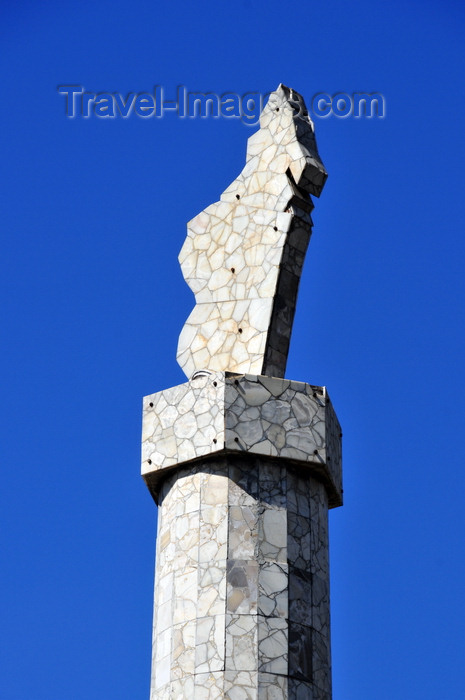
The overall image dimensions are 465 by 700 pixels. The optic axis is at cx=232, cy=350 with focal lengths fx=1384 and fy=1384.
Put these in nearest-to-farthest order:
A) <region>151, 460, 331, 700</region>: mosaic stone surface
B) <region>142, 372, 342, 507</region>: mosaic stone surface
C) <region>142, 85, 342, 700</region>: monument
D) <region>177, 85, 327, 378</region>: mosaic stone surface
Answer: <region>151, 460, 331, 700</region>: mosaic stone surface
<region>142, 85, 342, 700</region>: monument
<region>142, 372, 342, 507</region>: mosaic stone surface
<region>177, 85, 327, 378</region>: mosaic stone surface

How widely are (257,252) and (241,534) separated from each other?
11.8 ft

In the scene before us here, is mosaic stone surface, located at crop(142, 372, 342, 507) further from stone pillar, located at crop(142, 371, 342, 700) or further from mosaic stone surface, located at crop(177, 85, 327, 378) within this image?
mosaic stone surface, located at crop(177, 85, 327, 378)

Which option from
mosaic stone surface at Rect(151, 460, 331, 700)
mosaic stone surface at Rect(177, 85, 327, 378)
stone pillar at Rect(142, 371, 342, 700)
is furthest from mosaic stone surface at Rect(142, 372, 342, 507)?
mosaic stone surface at Rect(177, 85, 327, 378)

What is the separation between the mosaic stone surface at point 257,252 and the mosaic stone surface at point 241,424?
49 centimetres

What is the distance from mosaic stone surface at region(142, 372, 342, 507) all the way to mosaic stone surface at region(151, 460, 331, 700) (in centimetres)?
18

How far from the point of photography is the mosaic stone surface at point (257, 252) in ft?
52.4

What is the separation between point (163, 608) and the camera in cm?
1489

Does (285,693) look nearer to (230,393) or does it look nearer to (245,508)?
(245,508)

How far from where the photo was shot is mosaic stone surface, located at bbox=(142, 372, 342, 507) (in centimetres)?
1503

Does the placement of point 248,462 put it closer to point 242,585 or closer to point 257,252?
point 242,585

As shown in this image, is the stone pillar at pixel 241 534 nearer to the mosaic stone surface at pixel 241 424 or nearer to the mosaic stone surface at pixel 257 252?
the mosaic stone surface at pixel 241 424

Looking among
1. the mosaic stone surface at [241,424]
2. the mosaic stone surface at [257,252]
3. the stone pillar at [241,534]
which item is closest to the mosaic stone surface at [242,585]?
the stone pillar at [241,534]

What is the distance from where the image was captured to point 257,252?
1641 cm

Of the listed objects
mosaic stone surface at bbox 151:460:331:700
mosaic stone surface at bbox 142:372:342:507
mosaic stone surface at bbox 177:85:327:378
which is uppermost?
mosaic stone surface at bbox 177:85:327:378
